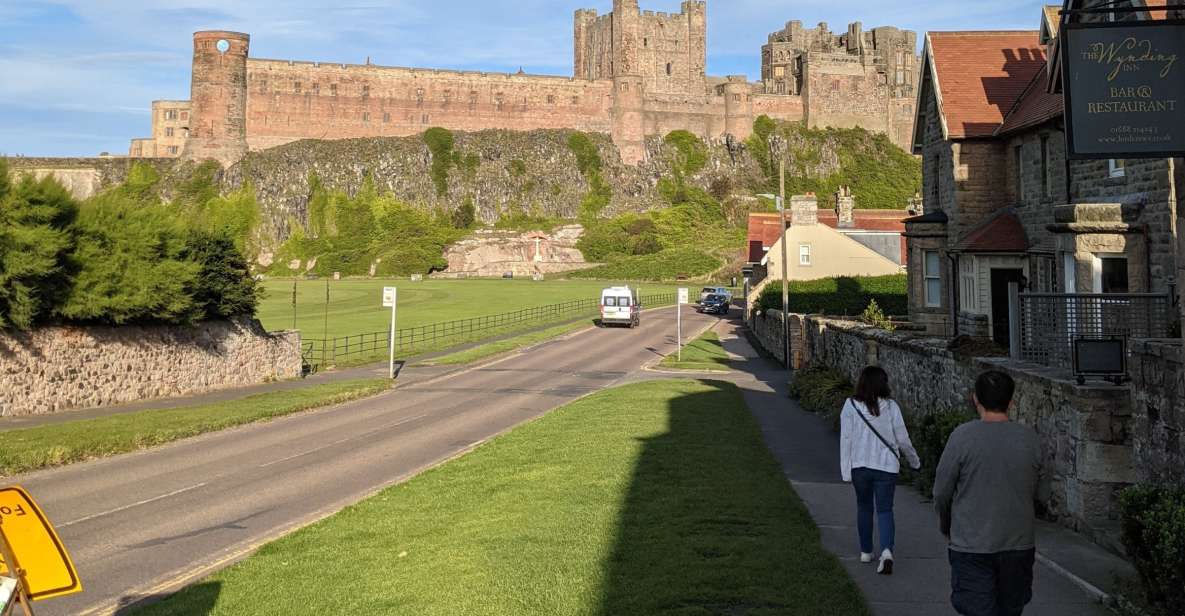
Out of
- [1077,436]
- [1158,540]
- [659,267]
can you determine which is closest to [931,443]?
[1077,436]

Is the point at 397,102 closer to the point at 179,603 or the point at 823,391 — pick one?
the point at 823,391

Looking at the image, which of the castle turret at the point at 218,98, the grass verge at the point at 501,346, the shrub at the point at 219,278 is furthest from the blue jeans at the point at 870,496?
the castle turret at the point at 218,98

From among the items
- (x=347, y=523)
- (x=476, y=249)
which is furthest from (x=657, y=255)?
(x=347, y=523)

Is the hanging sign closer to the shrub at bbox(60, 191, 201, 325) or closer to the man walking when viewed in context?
the man walking

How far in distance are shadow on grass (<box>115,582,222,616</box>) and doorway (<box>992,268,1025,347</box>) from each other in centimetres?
1953

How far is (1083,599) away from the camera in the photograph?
838 cm

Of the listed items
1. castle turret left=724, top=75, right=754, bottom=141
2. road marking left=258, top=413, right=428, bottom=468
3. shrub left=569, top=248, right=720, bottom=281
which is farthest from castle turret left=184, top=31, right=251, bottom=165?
road marking left=258, top=413, right=428, bottom=468

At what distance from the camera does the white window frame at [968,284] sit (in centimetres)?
2417

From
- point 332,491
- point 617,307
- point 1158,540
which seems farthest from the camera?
point 617,307

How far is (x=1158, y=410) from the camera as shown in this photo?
9.15 m

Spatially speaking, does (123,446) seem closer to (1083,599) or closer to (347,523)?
(347,523)

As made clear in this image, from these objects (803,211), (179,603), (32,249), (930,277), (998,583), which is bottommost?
(179,603)

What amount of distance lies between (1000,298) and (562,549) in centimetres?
1778

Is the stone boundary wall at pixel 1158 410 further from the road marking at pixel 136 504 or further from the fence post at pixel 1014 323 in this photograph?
the road marking at pixel 136 504
